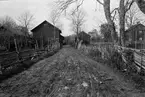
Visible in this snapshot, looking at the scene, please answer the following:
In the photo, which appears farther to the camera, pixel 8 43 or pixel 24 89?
pixel 8 43

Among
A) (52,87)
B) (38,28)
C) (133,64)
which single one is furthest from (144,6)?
(38,28)

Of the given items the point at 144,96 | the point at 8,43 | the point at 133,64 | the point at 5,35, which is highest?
the point at 5,35

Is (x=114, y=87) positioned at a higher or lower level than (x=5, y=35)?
lower

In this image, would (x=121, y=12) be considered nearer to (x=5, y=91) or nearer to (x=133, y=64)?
(x=133, y=64)

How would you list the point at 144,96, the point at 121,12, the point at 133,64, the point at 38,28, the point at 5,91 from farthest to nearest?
the point at 38,28, the point at 121,12, the point at 133,64, the point at 5,91, the point at 144,96

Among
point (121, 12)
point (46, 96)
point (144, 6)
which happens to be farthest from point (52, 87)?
point (121, 12)

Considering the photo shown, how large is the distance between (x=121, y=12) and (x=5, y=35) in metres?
18.2

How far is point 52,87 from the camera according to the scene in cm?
386

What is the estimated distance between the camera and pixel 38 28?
34.1m

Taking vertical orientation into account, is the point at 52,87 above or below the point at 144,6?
below

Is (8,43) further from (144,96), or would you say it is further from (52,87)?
(144,96)

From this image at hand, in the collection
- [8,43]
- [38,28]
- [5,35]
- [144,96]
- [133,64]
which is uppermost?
[38,28]

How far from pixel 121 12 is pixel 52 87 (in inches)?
278

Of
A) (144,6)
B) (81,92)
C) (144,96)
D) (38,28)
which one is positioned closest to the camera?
(144,96)
